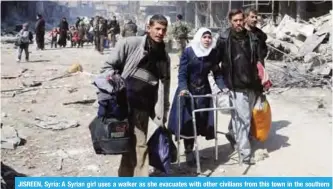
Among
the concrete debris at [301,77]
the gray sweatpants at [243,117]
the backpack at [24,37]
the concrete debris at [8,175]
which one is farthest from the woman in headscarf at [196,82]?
the backpack at [24,37]

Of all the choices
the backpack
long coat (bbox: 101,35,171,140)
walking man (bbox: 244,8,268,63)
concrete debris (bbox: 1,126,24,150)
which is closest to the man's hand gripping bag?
Result: walking man (bbox: 244,8,268,63)

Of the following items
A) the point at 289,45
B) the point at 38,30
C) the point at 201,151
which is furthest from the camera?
the point at 38,30

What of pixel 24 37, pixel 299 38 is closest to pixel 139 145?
pixel 24 37

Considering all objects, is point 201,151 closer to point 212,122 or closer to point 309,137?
point 212,122

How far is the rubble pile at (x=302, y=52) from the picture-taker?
1030 centimetres

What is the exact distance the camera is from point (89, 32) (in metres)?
24.5

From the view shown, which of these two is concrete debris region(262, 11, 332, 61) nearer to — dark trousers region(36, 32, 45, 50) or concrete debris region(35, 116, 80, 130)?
concrete debris region(35, 116, 80, 130)

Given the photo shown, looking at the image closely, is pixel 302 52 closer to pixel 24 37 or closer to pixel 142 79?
pixel 24 37

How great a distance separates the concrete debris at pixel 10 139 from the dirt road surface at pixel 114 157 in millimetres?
93

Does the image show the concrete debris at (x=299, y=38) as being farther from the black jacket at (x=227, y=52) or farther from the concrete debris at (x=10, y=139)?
the concrete debris at (x=10, y=139)

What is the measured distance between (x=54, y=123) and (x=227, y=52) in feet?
11.1

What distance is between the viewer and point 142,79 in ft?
12.7

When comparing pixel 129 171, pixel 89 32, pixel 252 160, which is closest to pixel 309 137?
pixel 252 160

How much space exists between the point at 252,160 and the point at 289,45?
11233 mm
